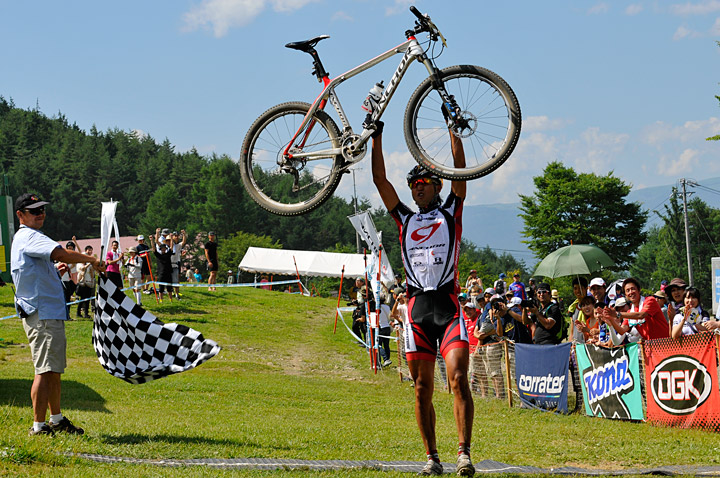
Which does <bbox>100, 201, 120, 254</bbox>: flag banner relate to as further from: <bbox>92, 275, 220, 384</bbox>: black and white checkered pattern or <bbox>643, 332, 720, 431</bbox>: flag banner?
<bbox>643, 332, 720, 431</bbox>: flag banner

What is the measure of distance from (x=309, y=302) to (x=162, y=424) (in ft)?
87.7

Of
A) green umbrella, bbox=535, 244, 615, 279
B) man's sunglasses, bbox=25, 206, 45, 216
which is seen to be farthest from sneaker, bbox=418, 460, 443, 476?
green umbrella, bbox=535, 244, 615, 279

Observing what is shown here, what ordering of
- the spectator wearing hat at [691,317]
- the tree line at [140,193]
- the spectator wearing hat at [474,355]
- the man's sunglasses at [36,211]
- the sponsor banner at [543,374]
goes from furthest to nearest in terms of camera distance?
the tree line at [140,193] < the spectator wearing hat at [474,355] < the sponsor banner at [543,374] < the spectator wearing hat at [691,317] < the man's sunglasses at [36,211]

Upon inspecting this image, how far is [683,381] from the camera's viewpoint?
9.59 m

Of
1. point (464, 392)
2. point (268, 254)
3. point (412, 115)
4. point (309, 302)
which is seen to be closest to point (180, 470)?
point (464, 392)

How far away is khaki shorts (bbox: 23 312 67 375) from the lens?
6871 mm

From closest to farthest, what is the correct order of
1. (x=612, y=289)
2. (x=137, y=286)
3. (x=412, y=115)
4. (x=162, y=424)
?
(x=412, y=115) → (x=162, y=424) → (x=612, y=289) → (x=137, y=286)

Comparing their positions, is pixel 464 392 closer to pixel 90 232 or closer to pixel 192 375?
pixel 192 375

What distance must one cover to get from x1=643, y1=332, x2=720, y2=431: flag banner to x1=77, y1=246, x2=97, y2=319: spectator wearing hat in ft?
48.8

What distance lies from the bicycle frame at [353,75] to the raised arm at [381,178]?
0.12 metres

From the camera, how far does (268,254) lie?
5231 centimetres

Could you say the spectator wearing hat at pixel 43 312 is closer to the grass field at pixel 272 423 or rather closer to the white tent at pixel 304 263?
the grass field at pixel 272 423

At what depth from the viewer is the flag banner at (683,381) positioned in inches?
361

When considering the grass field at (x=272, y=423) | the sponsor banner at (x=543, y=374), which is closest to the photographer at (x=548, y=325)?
the sponsor banner at (x=543, y=374)
